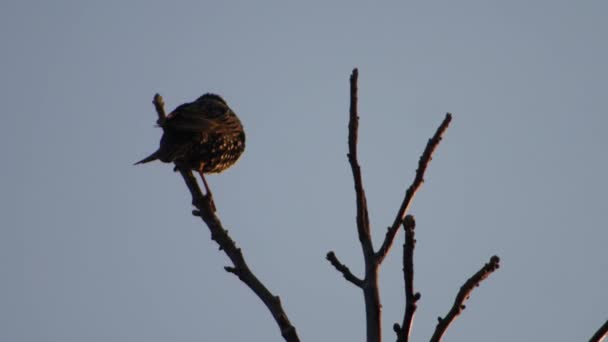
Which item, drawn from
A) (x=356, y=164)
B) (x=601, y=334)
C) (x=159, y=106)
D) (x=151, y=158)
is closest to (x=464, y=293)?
(x=601, y=334)

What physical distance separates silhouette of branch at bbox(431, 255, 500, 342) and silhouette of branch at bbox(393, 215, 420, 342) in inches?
4.5

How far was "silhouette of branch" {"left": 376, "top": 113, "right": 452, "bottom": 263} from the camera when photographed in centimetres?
273

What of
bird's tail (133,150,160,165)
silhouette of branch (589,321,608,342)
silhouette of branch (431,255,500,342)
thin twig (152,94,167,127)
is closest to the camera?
silhouette of branch (589,321,608,342)

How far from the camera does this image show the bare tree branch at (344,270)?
2736 millimetres

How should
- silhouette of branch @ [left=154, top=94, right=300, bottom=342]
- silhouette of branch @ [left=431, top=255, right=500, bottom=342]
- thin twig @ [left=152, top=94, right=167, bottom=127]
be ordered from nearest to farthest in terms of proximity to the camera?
silhouette of branch @ [left=431, top=255, right=500, bottom=342]
silhouette of branch @ [left=154, top=94, right=300, bottom=342]
thin twig @ [left=152, top=94, right=167, bottom=127]

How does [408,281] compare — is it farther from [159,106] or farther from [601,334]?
[159,106]

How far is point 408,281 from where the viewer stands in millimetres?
2312

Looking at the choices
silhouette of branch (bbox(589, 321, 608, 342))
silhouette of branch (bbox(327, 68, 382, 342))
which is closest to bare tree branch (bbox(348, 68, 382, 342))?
silhouette of branch (bbox(327, 68, 382, 342))

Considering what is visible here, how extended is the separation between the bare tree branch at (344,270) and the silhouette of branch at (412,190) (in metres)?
0.12

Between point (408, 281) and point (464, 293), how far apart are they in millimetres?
229

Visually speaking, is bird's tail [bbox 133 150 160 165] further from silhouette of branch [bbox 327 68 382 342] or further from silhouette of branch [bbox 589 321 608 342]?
silhouette of branch [bbox 589 321 608 342]

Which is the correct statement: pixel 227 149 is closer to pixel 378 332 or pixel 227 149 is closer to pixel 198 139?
pixel 198 139

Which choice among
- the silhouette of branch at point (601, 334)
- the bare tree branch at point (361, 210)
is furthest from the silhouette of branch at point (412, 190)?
the silhouette of branch at point (601, 334)

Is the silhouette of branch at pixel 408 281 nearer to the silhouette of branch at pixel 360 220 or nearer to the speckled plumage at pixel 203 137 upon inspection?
the silhouette of branch at pixel 360 220
